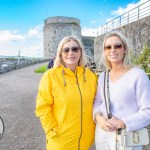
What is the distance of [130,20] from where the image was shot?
14562mm

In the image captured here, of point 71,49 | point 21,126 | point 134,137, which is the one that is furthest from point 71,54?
point 21,126

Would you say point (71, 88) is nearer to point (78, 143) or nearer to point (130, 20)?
point (78, 143)

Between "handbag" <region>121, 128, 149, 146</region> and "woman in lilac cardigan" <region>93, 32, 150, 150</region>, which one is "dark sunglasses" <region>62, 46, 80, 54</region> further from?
"handbag" <region>121, 128, 149, 146</region>

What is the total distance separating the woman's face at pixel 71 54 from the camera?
254 centimetres

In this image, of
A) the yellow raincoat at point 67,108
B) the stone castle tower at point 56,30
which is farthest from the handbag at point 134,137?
the stone castle tower at point 56,30

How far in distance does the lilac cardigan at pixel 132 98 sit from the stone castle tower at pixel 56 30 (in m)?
37.8

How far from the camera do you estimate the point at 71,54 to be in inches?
99.9

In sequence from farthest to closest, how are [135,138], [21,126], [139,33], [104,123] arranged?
[139,33] → [21,126] → [104,123] → [135,138]

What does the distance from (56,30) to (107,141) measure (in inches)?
1529

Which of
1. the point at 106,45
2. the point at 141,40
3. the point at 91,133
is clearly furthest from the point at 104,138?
the point at 141,40

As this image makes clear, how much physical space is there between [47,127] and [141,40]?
35.8 ft

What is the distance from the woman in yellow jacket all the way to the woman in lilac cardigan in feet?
0.39

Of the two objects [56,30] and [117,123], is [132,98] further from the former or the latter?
[56,30]

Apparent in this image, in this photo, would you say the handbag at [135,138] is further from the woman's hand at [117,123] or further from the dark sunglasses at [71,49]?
the dark sunglasses at [71,49]
